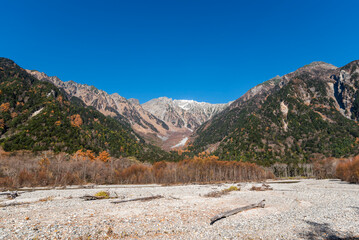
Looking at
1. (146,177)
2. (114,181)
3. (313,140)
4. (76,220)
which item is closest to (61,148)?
(114,181)

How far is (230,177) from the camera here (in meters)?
104

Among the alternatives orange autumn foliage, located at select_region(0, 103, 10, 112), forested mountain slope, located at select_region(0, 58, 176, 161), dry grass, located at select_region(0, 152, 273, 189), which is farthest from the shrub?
orange autumn foliage, located at select_region(0, 103, 10, 112)

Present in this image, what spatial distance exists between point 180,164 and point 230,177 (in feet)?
95.7

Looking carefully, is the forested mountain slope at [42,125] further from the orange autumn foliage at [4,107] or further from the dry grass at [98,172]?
the dry grass at [98,172]

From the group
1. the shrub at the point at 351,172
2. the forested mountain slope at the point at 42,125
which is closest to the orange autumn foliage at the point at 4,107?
the forested mountain slope at the point at 42,125

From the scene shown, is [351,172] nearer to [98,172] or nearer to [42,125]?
[98,172]

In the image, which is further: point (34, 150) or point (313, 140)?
point (313, 140)

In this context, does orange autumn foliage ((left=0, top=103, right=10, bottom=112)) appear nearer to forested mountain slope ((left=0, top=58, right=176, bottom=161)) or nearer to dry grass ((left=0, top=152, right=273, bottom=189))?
forested mountain slope ((left=0, top=58, right=176, bottom=161))

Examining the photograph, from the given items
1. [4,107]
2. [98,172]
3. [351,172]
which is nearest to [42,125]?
[4,107]

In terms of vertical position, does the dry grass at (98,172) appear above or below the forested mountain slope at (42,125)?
below

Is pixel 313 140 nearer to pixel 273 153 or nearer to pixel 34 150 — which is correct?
pixel 273 153

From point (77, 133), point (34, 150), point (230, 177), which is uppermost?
point (77, 133)

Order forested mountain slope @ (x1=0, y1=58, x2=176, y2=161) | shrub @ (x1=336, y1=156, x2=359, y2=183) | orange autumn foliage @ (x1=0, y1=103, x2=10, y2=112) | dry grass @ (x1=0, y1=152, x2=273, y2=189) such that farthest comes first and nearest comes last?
orange autumn foliage @ (x1=0, y1=103, x2=10, y2=112) → forested mountain slope @ (x1=0, y1=58, x2=176, y2=161) → shrub @ (x1=336, y1=156, x2=359, y2=183) → dry grass @ (x1=0, y1=152, x2=273, y2=189)

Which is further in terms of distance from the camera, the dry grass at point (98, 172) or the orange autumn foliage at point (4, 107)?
the orange autumn foliage at point (4, 107)
